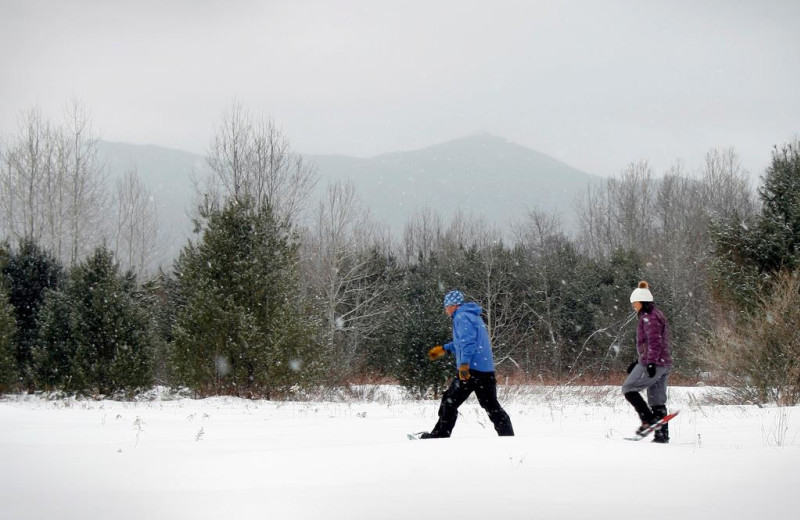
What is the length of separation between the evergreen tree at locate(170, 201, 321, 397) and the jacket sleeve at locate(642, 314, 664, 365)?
11.4 metres

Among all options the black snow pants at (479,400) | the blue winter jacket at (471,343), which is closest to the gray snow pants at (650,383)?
the black snow pants at (479,400)

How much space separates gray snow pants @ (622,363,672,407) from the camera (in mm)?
7156

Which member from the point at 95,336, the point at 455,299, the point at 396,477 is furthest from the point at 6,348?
the point at 396,477

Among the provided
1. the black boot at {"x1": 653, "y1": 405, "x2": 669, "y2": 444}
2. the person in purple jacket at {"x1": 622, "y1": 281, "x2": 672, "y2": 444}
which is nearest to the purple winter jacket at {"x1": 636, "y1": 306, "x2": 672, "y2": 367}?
the person in purple jacket at {"x1": 622, "y1": 281, "x2": 672, "y2": 444}

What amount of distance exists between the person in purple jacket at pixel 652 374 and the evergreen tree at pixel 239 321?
11.3m

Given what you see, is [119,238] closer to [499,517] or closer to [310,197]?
[310,197]

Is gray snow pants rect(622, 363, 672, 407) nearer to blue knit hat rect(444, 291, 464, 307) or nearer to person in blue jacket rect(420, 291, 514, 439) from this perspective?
person in blue jacket rect(420, 291, 514, 439)

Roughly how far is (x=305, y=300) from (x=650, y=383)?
13.5 m

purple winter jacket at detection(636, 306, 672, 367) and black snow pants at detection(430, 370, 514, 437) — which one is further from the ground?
purple winter jacket at detection(636, 306, 672, 367)

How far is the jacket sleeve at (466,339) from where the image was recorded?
7098 mm

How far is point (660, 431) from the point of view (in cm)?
712

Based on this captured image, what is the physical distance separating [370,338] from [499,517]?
28710 mm

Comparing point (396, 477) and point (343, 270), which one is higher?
point (343, 270)

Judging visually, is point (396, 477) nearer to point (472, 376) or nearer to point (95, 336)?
point (472, 376)
